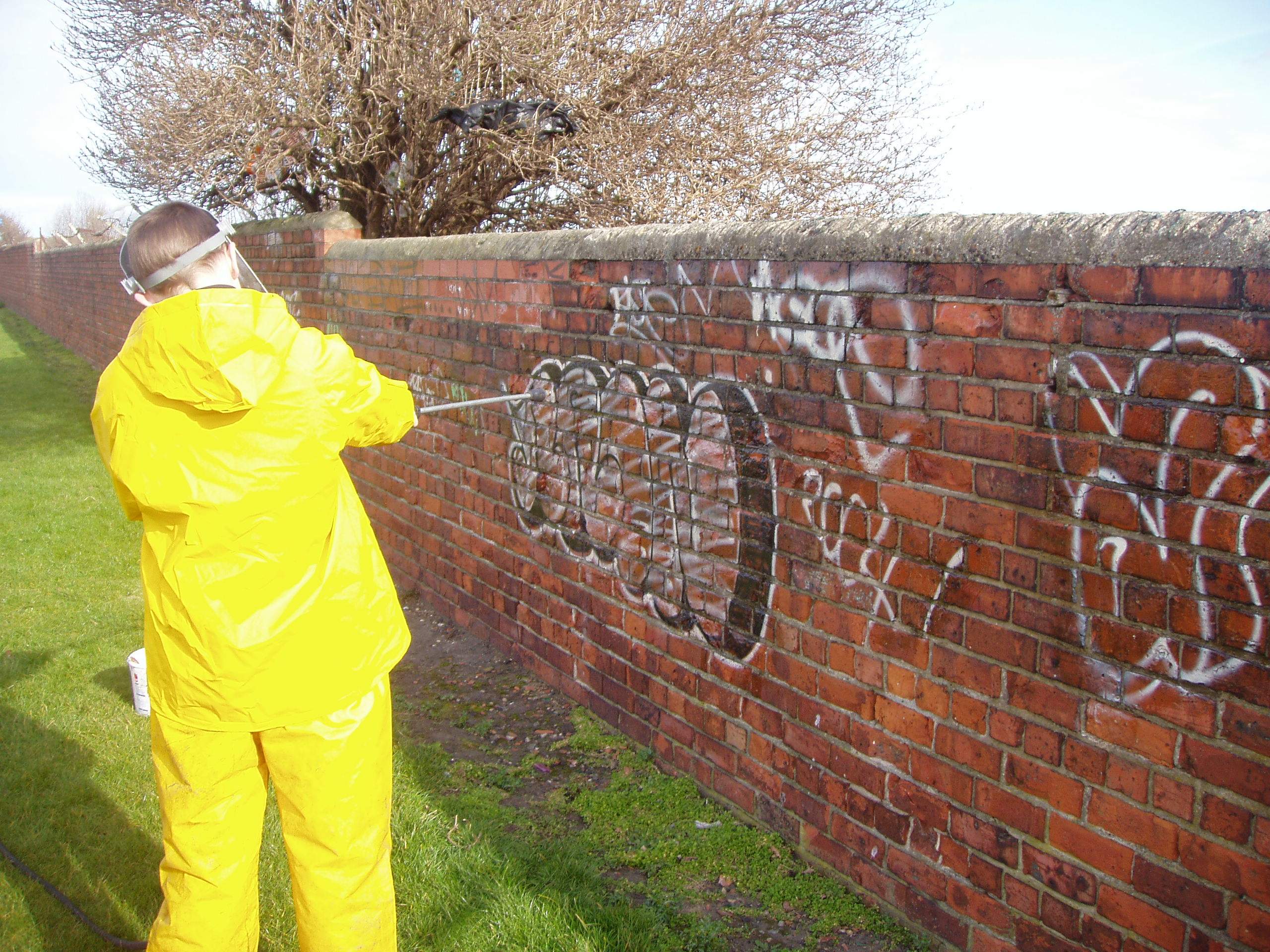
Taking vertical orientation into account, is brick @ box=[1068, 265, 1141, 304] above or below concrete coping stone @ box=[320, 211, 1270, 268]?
below

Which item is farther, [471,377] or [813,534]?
[471,377]

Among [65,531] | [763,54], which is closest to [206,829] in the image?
[65,531]

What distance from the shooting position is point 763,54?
8.84 metres

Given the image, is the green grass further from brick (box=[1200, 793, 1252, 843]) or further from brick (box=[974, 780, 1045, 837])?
brick (box=[1200, 793, 1252, 843])

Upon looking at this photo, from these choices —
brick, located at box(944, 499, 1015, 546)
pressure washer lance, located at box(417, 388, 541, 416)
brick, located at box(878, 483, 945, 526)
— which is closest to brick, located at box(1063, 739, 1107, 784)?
brick, located at box(944, 499, 1015, 546)

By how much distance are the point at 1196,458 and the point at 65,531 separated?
7374 mm

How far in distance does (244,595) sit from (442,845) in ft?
4.33

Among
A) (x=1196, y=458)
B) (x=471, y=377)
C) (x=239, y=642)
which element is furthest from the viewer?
(x=471, y=377)

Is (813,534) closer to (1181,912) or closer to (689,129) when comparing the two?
(1181,912)

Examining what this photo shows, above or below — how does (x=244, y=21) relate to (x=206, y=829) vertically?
above

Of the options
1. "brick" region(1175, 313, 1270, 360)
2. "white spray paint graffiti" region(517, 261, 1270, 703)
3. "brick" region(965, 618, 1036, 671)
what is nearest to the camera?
"brick" region(1175, 313, 1270, 360)

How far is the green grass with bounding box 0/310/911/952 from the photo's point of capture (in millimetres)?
2754

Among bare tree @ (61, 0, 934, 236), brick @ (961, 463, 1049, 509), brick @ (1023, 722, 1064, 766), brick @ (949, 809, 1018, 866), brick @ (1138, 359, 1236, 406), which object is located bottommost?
brick @ (949, 809, 1018, 866)

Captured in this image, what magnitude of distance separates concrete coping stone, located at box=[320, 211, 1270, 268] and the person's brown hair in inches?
62.1
